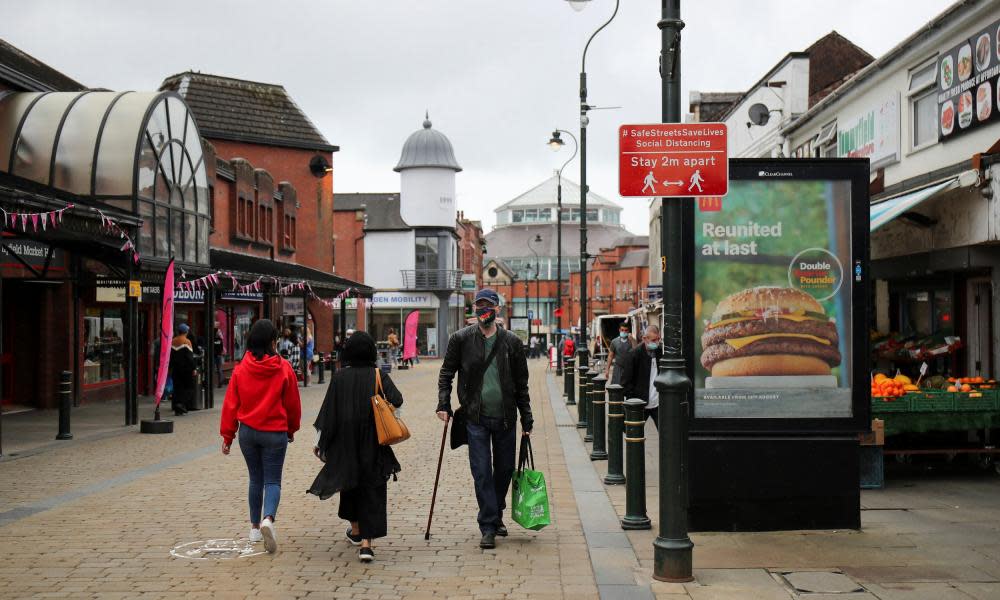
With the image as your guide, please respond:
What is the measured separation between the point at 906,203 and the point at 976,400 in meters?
2.45

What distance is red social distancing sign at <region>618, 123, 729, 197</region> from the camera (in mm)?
6863

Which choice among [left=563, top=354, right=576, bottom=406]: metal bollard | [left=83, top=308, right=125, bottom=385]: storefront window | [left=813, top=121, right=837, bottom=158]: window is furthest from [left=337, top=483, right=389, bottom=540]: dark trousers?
[left=83, top=308, right=125, bottom=385]: storefront window

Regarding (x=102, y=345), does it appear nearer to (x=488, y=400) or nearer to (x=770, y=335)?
(x=488, y=400)

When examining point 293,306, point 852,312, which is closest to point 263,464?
point 852,312

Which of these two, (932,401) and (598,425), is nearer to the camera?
(932,401)

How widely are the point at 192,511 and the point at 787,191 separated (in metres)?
5.97

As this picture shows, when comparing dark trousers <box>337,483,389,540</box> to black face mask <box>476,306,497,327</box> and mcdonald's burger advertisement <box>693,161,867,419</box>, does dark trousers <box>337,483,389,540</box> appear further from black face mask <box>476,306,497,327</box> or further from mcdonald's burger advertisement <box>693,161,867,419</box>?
mcdonald's burger advertisement <box>693,161,867,419</box>

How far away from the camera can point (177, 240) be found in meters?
21.0

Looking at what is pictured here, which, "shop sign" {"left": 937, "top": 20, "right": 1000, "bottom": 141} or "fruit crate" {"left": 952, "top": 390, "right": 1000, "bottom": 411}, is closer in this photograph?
"fruit crate" {"left": 952, "top": 390, "right": 1000, "bottom": 411}

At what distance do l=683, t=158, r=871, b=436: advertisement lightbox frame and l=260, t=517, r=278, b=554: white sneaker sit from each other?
10.9 feet

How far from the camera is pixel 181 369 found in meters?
20.7

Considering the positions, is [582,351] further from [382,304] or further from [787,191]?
[382,304]

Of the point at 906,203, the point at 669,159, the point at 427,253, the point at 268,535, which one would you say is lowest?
the point at 268,535

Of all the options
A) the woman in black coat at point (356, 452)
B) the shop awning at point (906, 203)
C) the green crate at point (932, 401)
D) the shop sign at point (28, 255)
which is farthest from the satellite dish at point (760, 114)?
A: the woman in black coat at point (356, 452)
